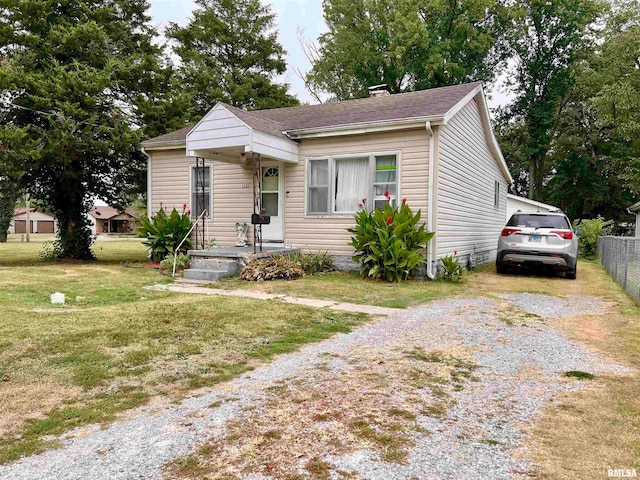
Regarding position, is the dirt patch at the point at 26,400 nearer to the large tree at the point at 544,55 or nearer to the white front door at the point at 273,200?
the white front door at the point at 273,200

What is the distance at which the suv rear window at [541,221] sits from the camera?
31.7 ft

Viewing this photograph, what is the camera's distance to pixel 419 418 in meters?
2.69

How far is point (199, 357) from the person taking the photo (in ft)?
12.9

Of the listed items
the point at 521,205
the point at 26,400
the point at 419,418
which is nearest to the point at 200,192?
the point at 26,400

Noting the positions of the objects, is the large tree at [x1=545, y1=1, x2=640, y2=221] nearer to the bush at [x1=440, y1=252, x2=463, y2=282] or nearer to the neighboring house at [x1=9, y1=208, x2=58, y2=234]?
the bush at [x1=440, y1=252, x2=463, y2=282]

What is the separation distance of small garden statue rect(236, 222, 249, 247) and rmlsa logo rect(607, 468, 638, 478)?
9.57m

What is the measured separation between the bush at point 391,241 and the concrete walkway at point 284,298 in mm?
2374

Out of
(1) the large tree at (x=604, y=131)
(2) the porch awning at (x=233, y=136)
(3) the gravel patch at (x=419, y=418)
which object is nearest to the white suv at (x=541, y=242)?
(3) the gravel patch at (x=419, y=418)

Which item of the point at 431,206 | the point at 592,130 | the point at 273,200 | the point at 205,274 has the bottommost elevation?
the point at 205,274

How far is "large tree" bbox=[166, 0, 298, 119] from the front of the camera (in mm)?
27312

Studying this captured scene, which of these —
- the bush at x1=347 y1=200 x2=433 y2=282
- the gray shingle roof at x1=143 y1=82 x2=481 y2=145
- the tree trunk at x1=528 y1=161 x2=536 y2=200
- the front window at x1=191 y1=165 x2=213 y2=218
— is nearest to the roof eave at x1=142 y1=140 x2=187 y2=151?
the gray shingle roof at x1=143 y1=82 x2=481 y2=145

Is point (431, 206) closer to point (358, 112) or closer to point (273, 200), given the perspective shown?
point (358, 112)

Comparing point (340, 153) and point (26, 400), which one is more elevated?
point (340, 153)

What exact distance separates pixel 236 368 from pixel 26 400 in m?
1.46
